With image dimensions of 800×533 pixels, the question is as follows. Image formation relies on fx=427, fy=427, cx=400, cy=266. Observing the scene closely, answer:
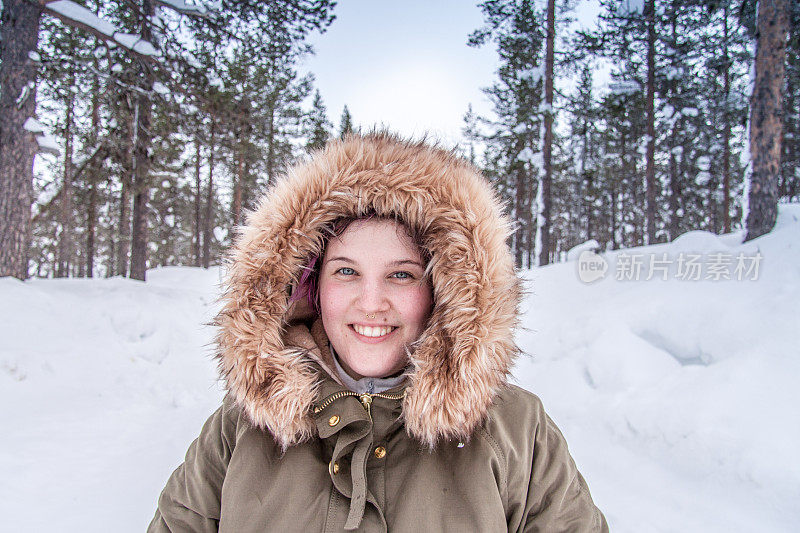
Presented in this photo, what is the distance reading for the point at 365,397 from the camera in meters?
1.65

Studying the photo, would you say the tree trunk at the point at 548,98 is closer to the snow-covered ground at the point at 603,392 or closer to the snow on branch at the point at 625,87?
the snow on branch at the point at 625,87

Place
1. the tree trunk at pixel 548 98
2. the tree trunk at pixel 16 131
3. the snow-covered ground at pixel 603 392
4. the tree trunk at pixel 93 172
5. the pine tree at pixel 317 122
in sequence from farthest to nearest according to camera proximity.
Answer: the pine tree at pixel 317 122 → the tree trunk at pixel 548 98 → the tree trunk at pixel 93 172 → the tree trunk at pixel 16 131 → the snow-covered ground at pixel 603 392

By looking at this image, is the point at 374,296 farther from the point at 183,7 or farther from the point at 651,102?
the point at 651,102

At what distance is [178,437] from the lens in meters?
4.36

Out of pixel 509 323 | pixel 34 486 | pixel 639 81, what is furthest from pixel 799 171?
pixel 34 486

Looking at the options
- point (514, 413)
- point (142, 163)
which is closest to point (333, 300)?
point (514, 413)

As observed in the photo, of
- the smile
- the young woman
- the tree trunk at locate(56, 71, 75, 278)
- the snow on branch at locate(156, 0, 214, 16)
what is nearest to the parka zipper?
the young woman

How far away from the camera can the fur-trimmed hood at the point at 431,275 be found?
5.20 ft

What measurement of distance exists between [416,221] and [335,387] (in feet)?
2.41

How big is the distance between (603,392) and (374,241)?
4501mm

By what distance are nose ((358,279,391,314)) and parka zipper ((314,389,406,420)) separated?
317 mm

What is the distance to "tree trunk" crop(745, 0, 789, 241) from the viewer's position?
24.6 ft

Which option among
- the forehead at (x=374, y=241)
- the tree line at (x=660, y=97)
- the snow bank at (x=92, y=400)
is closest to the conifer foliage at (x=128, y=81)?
the snow bank at (x=92, y=400)

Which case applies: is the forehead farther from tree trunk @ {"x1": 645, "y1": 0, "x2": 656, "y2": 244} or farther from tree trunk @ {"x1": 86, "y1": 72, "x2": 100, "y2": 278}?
tree trunk @ {"x1": 645, "y1": 0, "x2": 656, "y2": 244}
